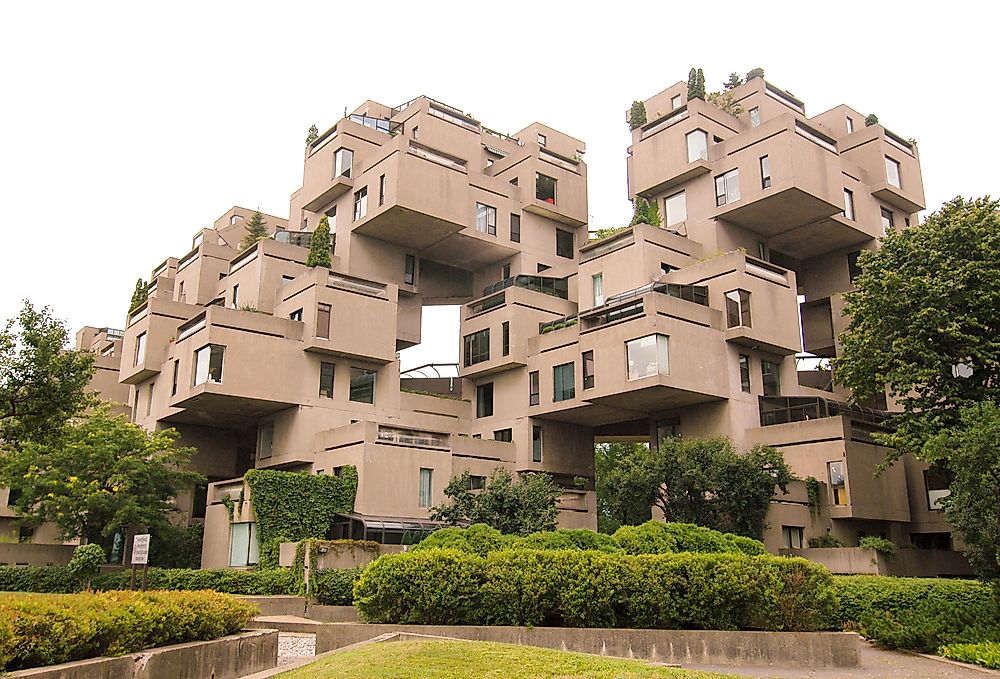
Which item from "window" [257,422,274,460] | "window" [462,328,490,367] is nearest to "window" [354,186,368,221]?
"window" [462,328,490,367]

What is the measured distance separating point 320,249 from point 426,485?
14036 millimetres

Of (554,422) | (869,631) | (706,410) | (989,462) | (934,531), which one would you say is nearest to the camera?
(869,631)

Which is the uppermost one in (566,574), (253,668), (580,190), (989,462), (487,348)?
(580,190)

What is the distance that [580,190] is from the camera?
5834 cm

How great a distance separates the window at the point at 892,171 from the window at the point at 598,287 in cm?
1760

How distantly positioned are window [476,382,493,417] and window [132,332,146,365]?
1792 cm

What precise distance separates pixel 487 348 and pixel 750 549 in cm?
2603

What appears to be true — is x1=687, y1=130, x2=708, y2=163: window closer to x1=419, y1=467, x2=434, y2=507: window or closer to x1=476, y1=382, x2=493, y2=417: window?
x1=476, y1=382, x2=493, y2=417: window

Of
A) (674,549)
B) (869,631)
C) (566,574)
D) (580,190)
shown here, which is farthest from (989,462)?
(580,190)

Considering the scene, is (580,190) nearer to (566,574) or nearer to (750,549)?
(750,549)

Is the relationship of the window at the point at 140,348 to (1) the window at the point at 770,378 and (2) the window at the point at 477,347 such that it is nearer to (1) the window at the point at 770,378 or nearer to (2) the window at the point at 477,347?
(2) the window at the point at 477,347

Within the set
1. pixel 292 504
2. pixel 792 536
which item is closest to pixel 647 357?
pixel 792 536

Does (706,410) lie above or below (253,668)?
above

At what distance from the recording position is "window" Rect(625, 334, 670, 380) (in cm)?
3891
